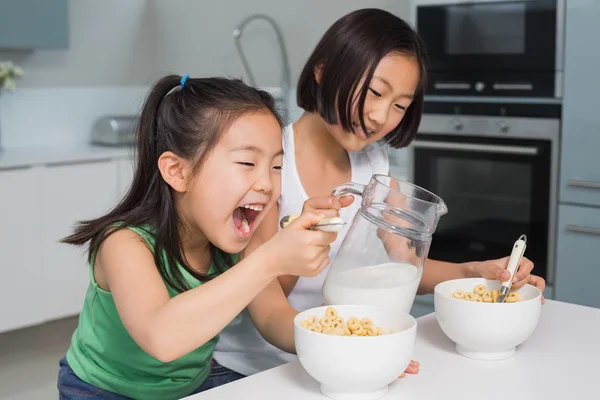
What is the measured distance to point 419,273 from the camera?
1161 millimetres

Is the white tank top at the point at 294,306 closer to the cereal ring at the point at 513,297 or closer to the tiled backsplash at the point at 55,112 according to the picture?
the cereal ring at the point at 513,297

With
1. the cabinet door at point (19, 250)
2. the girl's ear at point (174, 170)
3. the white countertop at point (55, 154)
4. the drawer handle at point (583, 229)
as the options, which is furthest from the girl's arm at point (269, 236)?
the cabinet door at point (19, 250)

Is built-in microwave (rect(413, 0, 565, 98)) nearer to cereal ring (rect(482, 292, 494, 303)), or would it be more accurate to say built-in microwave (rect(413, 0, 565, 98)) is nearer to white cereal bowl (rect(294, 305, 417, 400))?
cereal ring (rect(482, 292, 494, 303))

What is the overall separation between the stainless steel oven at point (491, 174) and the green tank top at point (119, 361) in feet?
5.78

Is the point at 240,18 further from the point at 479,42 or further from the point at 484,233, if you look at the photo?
the point at 484,233

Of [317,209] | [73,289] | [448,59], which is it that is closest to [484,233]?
[448,59]

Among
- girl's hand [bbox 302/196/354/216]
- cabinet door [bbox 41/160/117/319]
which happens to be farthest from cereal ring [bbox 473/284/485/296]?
cabinet door [bbox 41/160/117/319]

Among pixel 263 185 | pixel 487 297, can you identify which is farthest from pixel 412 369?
pixel 263 185

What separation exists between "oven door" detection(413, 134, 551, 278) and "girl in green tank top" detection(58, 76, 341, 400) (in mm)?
1669

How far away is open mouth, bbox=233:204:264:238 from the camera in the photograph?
1.28m

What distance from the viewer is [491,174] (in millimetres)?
3004

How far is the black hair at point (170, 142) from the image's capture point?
130cm

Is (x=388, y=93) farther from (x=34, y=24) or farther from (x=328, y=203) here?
(x=34, y=24)

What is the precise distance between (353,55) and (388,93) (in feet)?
0.32
